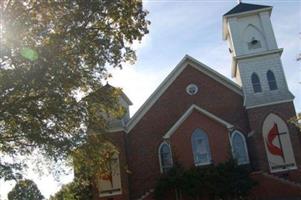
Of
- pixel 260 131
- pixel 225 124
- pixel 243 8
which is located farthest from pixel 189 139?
pixel 243 8

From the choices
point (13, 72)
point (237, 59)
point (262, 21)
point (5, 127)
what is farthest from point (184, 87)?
point (13, 72)

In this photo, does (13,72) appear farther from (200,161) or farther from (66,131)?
(200,161)

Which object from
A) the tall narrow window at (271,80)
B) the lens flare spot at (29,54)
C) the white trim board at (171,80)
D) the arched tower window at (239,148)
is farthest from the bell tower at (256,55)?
the lens flare spot at (29,54)

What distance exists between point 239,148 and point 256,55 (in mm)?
6890

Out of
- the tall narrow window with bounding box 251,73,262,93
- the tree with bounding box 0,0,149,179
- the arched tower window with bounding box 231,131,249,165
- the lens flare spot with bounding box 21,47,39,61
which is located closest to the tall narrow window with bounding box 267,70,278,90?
the tall narrow window with bounding box 251,73,262,93

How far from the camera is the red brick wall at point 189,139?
30.9m

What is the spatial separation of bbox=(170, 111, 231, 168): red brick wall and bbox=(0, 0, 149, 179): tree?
44.0 ft

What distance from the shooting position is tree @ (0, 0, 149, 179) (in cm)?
1436

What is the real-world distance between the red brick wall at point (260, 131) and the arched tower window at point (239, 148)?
41cm

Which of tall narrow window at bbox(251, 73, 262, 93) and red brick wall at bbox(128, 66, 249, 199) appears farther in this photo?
tall narrow window at bbox(251, 73, 262, 93)

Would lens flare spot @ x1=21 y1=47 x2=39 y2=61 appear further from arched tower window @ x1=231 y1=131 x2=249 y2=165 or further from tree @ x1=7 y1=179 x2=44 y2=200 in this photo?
tree @ x1=7 y1=179 x2=44 y2=200

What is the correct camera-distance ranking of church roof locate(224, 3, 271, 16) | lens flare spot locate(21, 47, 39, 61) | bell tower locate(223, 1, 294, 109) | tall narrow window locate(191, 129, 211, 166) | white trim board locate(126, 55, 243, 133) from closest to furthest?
lens flare spot locate(21, 47, 39, 61), tall narrow window locate(191, 129, 211, 166), bell tower locate(223, 1, 294, 109), white trim board locate(126, 55, 243, 133), church roof locate(224, 3, 271, 16)

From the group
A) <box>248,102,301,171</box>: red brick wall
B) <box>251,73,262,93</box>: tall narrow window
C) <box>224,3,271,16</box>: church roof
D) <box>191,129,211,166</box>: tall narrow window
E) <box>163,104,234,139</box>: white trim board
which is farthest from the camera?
<box>224,3,271,16</box>: church roof

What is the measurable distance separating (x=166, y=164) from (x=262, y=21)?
12798 millimetres
